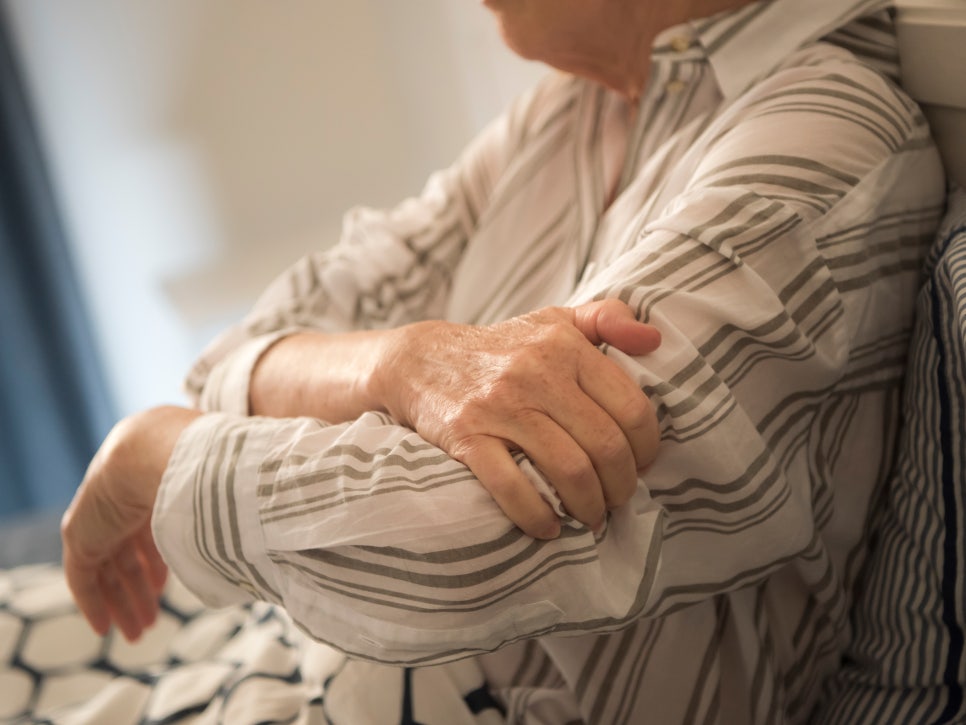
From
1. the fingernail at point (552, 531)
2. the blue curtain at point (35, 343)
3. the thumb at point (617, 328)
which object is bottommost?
the blue curtain at point (35, 343)

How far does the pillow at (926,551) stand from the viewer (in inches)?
29.3

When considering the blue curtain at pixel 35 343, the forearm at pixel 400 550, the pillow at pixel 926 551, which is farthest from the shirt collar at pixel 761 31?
the blue curtain at pixel 35 343

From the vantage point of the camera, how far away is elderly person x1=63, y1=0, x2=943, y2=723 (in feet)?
2.08

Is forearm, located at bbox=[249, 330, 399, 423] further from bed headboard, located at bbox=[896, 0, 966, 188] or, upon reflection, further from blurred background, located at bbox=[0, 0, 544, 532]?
blurred background, located at bbox=[0, 0, 544, 532]

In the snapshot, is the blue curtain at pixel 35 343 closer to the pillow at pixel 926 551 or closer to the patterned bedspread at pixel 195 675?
the patterned bedspread at pixel 195 675

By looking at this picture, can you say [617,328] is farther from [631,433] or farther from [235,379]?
[235,379]

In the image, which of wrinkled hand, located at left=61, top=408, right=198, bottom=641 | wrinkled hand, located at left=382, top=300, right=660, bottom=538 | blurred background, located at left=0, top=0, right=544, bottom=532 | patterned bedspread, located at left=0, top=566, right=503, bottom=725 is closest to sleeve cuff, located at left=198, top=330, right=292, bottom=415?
wrinkled hand, located at left=61, top=408, right=198, bottom=641

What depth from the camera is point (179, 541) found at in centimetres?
72

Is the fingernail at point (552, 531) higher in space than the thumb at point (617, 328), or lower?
lower

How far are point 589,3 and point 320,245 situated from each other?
1553mm

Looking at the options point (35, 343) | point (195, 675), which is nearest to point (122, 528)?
point (195, 675)

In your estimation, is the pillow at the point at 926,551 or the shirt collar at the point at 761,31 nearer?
the pillow at the point at 926,551

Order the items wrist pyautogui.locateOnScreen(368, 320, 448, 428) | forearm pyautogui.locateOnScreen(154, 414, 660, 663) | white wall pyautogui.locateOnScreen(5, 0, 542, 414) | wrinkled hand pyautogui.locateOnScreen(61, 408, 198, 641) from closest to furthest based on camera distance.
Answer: forearm pyautogui.locateOnScreen(154, 414, 660, 663)
wrist pyautogui.locateOnScreen(368, 320, 448, 428)
wrinkled hand pyautogui.locateOnScreen(61, 408, 198, 641)
white wall pyautogui.locateOnScreen(5, 0, 542, 414)

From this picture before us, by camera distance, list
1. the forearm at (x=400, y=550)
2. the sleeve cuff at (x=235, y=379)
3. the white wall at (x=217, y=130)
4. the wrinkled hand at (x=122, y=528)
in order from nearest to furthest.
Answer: the forearm at (x=400, y=550) < the wrinkled hand at (x=122, y=528) < the sleeve cuff at (x=235, y=379) < the white wall at (x=217, y=130)
